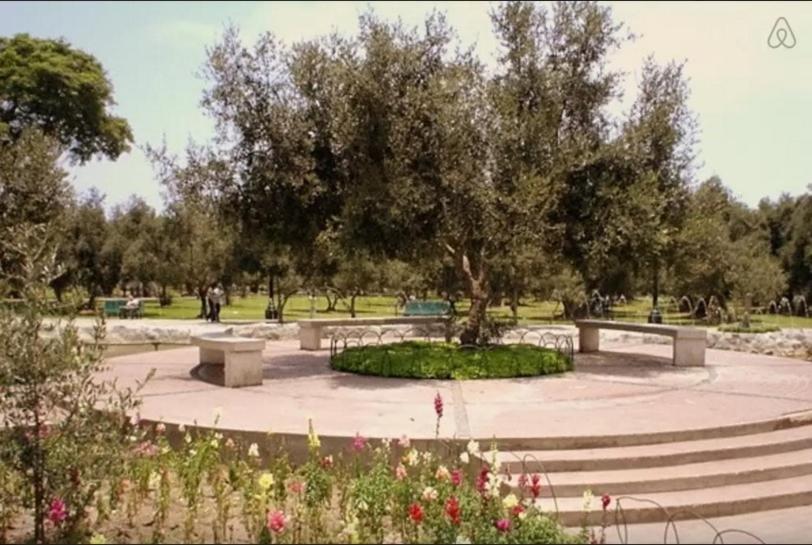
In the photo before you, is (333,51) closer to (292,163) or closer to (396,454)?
(292,163)

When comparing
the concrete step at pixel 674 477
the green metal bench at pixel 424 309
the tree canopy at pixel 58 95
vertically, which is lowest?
the concrete step at pixel 674 477

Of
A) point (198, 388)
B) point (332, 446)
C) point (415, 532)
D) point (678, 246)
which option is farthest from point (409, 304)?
point (415, 532)

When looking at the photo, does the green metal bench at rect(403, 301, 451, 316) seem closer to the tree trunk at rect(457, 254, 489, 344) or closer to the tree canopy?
the tree trunk at rect(457, 254, 489, 344)

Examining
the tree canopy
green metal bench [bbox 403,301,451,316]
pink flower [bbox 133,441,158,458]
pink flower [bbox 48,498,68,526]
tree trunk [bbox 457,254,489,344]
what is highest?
the tree canopy

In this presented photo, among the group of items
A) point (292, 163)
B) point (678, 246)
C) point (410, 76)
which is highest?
point (410, 76)

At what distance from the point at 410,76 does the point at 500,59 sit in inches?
107

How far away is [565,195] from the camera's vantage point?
1458 centimetres

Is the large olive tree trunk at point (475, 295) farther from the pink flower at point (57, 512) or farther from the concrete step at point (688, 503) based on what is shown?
the pink flower at point (57, 512)

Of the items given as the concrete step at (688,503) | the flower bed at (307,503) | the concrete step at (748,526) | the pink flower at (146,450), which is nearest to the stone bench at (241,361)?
the flower bed at (307,503)

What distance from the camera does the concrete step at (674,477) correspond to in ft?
24.7

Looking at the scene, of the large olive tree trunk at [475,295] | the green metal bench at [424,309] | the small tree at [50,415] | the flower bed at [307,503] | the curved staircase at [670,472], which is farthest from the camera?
the green metal bench at [424,309]

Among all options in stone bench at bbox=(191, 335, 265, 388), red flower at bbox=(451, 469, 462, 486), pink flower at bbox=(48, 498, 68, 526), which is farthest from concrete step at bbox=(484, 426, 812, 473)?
stone bench at bbox=(191, 335, 265, 388)

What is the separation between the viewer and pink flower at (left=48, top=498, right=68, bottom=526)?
5957mm

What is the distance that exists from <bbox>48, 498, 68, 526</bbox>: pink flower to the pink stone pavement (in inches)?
106
